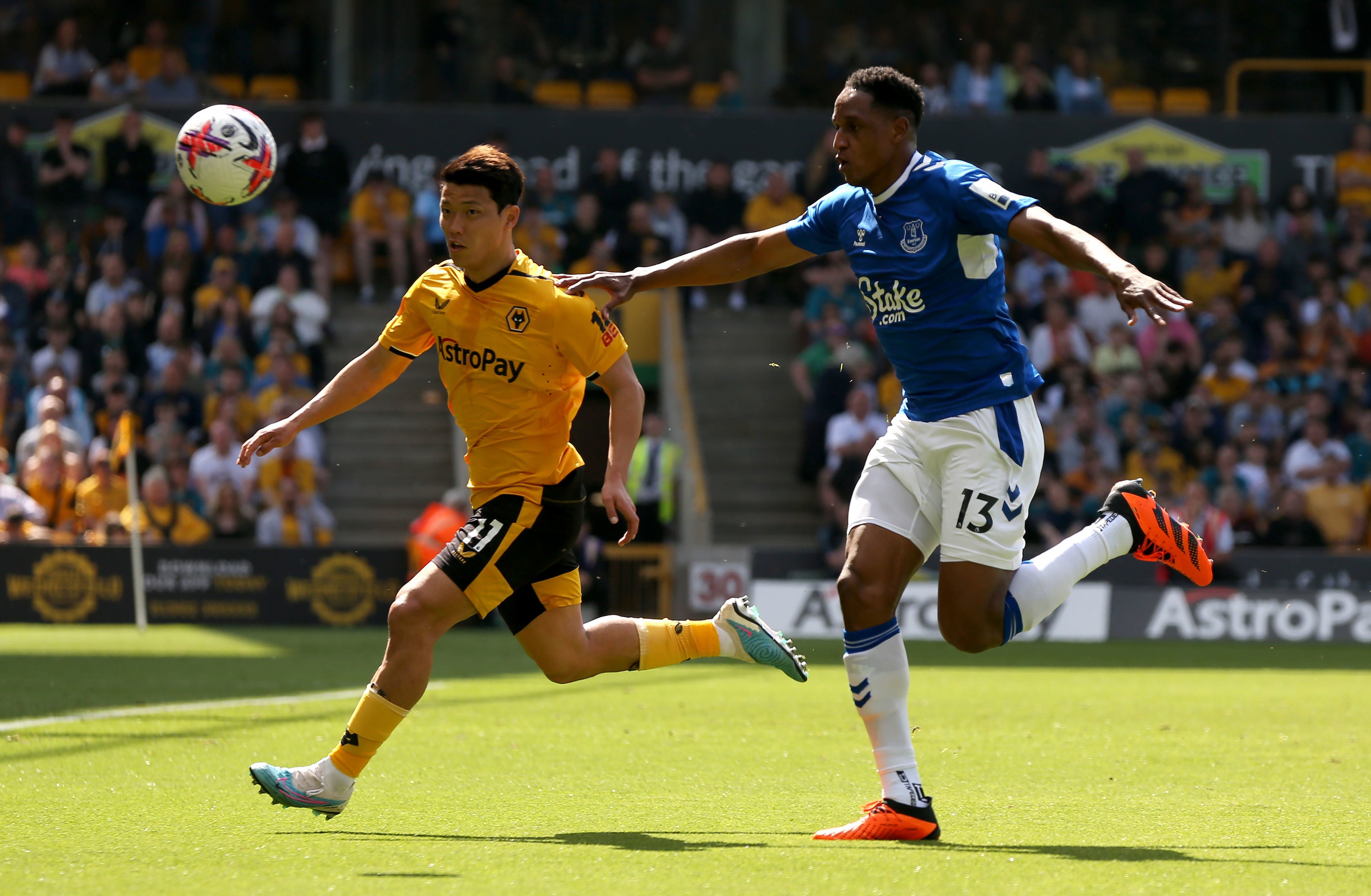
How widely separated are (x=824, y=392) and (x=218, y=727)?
35.4ft

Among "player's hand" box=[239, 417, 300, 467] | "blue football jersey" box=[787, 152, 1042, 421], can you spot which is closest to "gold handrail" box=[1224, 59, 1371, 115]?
"blue football jersey" box=[787, 152, 1042, 421]

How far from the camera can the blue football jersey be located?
18.6 ft

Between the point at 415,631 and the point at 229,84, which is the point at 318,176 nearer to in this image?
the point at 229,84

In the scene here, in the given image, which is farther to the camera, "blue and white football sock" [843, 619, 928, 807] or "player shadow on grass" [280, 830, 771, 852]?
"blue and white football sock" [843, 619, 928, 807]

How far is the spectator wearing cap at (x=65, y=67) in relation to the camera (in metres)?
21.5

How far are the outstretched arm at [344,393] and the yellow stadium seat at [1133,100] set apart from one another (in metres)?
18.3

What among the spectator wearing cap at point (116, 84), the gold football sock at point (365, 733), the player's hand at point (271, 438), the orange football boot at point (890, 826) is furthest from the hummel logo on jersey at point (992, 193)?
the spectator wearing cap at point (116, 84)

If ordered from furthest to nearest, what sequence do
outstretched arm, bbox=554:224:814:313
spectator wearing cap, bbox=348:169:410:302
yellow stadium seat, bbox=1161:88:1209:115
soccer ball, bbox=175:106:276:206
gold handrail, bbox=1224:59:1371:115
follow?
1. yellow stadium seat, bbox=1161:88:1209:115
2. gold handrail, bbox=1224:59:1371:115
3. spectator wearing cap, bbox=348:169:410:302
4. soccer ball, bbox=175:106:276:206
5. outstretched arm, bbox=554:224:814:313

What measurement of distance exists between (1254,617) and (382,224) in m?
11.1

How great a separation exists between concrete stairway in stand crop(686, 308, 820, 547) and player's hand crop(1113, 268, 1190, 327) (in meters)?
14.0

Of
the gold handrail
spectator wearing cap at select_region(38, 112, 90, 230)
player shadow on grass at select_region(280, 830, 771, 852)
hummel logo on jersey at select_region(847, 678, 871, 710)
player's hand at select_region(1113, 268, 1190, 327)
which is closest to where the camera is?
player's hand at select_region(1113, 268, 1190, 327)

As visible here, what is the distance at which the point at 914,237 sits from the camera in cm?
568

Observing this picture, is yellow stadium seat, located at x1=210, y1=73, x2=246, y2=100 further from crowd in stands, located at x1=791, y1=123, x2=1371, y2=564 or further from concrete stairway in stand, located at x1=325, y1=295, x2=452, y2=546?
crowd in stands, located at x1=791, y1=123, x2=1371, y2=564

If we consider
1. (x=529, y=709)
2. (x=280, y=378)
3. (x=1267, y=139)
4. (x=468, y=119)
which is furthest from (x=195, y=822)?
(x=1267, y=139)
